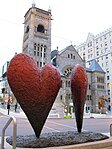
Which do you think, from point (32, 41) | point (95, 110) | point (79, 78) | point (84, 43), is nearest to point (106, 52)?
point (84, 43)

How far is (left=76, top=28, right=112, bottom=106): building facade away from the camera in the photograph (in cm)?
7644

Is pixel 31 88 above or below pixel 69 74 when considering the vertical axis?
below

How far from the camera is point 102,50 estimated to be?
82.6m

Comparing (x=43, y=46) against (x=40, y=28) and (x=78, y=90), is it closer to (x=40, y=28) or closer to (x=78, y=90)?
(x=40, y=28)

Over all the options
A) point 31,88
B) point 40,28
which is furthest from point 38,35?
point 31,88

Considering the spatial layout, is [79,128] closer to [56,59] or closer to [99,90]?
[56,59]

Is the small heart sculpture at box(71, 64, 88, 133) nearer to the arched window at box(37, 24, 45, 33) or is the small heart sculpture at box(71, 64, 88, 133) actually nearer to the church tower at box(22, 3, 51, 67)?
the church tower at box(22, 3, 51, 67)

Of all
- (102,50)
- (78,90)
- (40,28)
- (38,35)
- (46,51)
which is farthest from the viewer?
(102,50)

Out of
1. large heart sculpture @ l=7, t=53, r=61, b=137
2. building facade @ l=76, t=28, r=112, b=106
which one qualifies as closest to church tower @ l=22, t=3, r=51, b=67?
building facade @ l=76, t=28, r=112, b=106

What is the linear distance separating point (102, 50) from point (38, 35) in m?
39.7

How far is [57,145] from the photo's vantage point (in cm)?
566

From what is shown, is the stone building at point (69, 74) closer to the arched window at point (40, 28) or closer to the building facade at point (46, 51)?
the building facade at point (46, 51)

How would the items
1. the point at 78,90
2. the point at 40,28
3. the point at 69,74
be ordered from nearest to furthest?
the point at 78,90 < the point at 40,28 < the point at 69,74

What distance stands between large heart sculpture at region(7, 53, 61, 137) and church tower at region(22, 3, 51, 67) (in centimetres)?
4266
